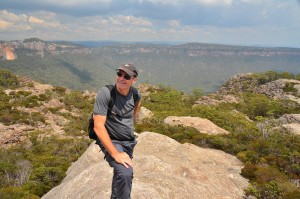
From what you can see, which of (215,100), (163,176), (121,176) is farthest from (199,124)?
(215,100)

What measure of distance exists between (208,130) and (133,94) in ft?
120

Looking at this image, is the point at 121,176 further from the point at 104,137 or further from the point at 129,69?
the point at 129,69

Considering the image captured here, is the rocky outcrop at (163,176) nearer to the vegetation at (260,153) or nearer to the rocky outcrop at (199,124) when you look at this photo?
the vegetation at (260,153)

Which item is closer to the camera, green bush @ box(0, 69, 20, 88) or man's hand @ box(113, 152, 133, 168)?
man's hand @ box(113, 152, 133, 168)

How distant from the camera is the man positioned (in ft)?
20.2

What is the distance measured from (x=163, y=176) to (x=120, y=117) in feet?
22.7

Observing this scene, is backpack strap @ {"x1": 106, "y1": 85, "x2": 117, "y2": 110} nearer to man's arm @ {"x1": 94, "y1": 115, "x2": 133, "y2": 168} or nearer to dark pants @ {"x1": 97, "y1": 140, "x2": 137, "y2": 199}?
man's arm @ {"x1": 94, "y1": 115, "x2": 133, "y2": 168}

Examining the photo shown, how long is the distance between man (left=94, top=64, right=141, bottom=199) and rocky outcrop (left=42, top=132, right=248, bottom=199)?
13.0ft

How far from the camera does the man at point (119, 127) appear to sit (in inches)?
242

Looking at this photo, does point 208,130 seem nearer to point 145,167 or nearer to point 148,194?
point 145,167

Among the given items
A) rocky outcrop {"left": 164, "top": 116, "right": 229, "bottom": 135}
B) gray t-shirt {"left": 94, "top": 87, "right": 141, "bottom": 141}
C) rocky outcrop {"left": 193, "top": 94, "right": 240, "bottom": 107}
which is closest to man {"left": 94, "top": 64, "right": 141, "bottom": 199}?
gray t-shirt {"left": 94, "top": 87, "right": 141, "bottom": 141}

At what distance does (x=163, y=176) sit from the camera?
12758 mm

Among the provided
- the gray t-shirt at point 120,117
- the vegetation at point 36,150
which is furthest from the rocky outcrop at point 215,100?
the gray t-shirt at point 120,117

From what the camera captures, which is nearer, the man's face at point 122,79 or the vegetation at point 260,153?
the man's face at point 122,79
